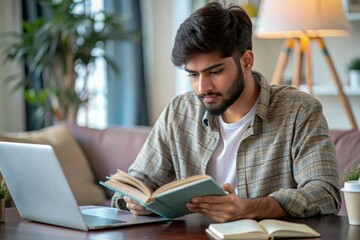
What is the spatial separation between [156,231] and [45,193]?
294mm

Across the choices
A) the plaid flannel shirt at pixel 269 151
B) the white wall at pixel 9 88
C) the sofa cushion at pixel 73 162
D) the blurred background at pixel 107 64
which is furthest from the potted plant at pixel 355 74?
the plaid flannel shirt at pixel 269 151

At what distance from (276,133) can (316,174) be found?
20 cm

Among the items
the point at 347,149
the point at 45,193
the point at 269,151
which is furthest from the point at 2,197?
the point at 347,149

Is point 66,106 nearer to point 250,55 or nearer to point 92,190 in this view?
point 92,190

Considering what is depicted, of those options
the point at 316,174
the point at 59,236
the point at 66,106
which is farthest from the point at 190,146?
the point at 66,106

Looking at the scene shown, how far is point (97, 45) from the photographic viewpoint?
4.76 meters

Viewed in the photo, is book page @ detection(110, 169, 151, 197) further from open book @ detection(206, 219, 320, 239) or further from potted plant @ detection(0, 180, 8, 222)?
potted plant @ detection(0, 180, 8, 222)

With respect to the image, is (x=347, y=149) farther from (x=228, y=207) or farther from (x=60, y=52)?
(x=60, y=52)

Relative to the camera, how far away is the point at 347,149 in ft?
9.31

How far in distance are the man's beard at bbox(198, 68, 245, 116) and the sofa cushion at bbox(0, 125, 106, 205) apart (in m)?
1.47

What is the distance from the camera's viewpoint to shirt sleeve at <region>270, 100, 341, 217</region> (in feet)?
6.20

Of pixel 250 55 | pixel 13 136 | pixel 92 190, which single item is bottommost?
pixel 92 190

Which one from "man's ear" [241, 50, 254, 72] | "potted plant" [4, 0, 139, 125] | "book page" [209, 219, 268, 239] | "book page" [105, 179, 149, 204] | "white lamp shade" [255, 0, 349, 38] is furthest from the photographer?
"potted plant" [4, 0, 139, 125]

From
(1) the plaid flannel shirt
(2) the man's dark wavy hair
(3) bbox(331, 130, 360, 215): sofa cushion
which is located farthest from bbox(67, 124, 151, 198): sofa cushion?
(2) the man's dark wavy hair
